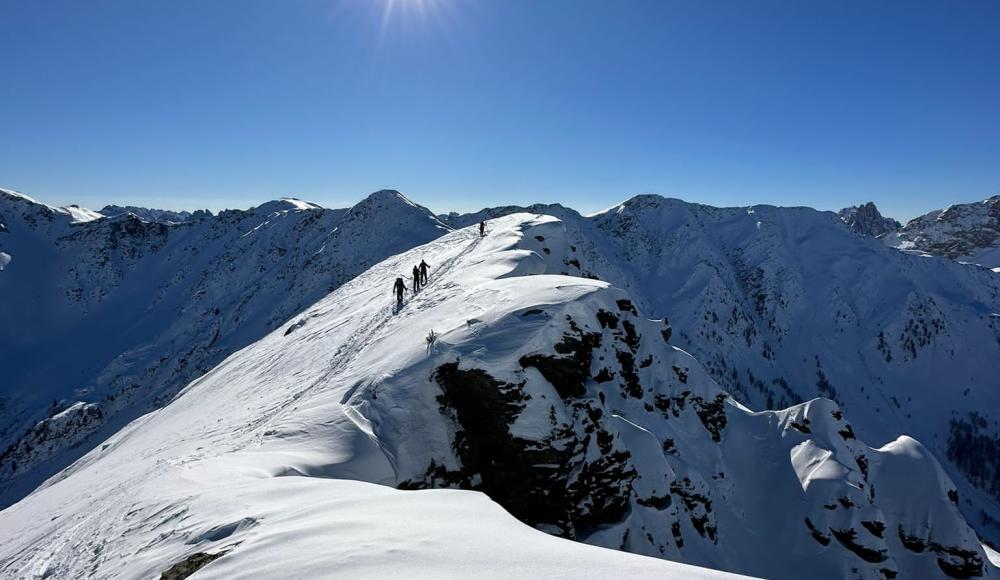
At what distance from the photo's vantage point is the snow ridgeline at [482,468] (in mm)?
8469

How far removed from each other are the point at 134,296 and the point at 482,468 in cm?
15697

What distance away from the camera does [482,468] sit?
18.9 meters

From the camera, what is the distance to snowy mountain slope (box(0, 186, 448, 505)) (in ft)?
290

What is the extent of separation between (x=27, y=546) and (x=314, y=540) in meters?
15.9

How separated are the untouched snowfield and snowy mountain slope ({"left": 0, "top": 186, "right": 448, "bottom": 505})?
67.0 metres

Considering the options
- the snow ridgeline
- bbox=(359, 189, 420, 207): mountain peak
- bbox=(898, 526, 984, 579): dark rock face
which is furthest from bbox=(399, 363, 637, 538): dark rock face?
bbox=(359, 189, 420, 207): mountain peak

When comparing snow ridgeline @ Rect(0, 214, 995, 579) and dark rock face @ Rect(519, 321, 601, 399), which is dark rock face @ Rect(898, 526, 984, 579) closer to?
snow ridgeline @ Rect(0, 214, 995, 579)

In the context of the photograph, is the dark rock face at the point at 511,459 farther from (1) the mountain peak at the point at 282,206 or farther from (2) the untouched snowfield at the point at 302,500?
(1) the mountain peak at the point at 282,206

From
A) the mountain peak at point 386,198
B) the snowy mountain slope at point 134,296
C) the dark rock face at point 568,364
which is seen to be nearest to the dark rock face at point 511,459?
the dark rock face at point 568,364

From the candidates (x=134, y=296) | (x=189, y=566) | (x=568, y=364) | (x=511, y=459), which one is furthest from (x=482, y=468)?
(x=134, y=296)

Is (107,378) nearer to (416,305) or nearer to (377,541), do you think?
(416,305)

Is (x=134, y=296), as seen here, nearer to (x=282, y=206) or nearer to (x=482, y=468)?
(x=282, y=206)

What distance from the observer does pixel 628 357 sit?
31.5m

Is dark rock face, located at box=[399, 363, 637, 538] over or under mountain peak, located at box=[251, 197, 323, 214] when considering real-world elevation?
under
